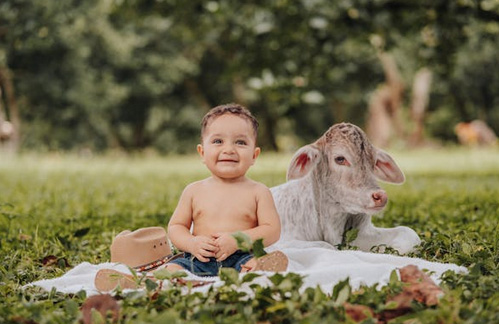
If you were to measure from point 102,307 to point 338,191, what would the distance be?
72.9 inches

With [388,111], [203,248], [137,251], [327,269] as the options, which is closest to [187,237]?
[203,248]

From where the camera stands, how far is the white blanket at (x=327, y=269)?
11.2 feet

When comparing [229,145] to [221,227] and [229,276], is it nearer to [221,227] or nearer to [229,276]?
[221,227]

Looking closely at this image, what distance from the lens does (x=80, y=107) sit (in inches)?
1102

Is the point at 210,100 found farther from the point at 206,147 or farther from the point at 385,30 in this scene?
the point at 206,147

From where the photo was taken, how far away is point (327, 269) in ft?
11.5

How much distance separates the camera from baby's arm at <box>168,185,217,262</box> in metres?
3.79

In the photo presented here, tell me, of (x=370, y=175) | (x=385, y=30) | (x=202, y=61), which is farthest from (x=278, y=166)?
(x=202, y=61)

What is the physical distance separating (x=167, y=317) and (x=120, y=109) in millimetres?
31250

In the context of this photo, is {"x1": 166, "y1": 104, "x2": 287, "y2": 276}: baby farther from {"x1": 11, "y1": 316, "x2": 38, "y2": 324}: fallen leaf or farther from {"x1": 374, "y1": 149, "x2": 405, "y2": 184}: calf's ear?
{"x1": 11, "y1": 316, "x2": 38, "y2": 324}: fallen leaf

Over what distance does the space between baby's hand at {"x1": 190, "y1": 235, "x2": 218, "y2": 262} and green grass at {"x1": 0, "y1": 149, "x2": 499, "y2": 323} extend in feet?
1.90

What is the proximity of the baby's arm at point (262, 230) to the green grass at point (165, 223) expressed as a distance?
22.8 inches

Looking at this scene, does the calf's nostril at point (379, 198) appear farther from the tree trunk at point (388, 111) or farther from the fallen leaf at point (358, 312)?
the tree trunk at point (388, 111)

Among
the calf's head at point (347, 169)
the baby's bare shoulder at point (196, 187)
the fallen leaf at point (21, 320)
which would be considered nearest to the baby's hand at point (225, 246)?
the baby's bare shoulder at point (196, 187)
